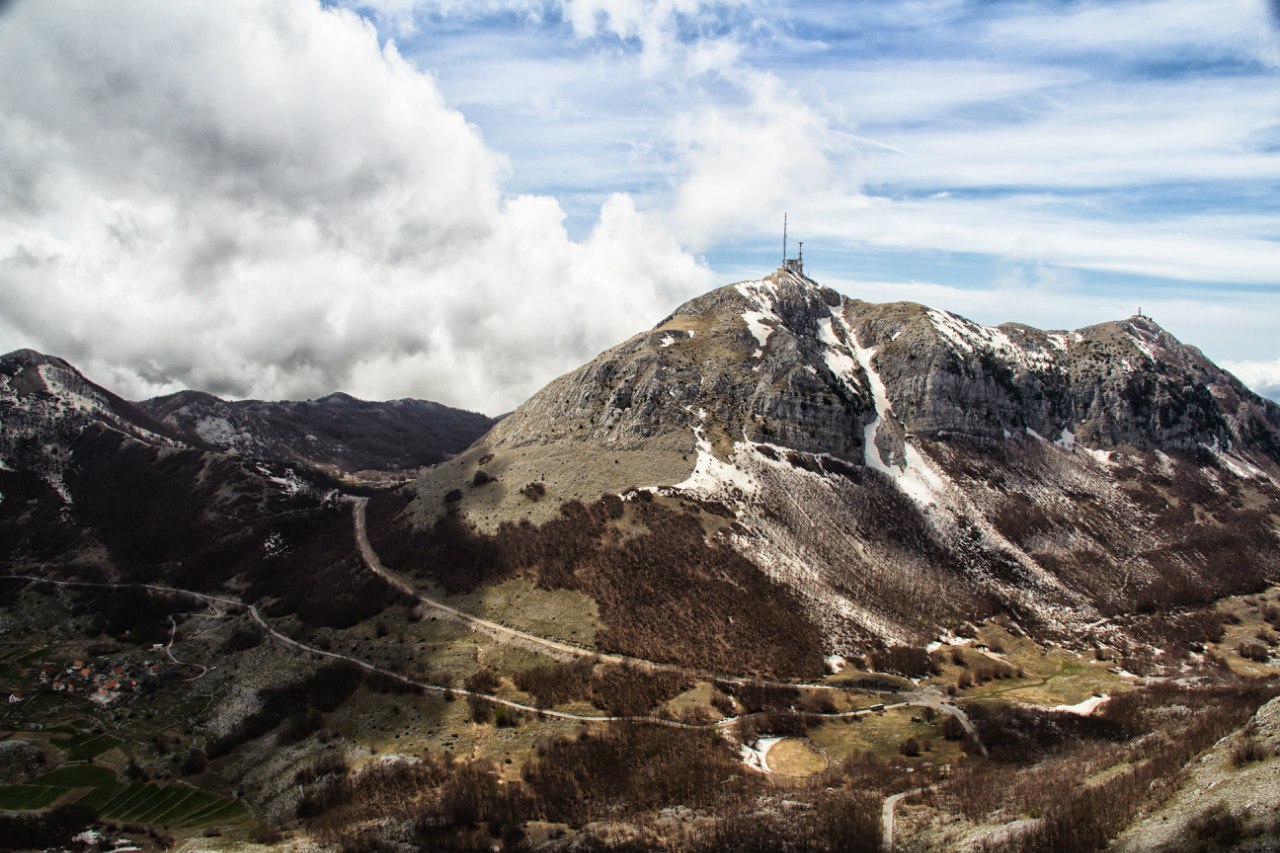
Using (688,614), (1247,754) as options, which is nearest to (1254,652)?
(688,614)

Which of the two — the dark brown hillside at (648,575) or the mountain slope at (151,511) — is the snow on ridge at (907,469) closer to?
the dark brown hillside at (648,575)

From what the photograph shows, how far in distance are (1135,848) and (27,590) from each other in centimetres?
14165

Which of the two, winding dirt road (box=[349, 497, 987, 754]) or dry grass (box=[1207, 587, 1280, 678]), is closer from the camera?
winding dirt road (box=[349, 497, 987, 754])

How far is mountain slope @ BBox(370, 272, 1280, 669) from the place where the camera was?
92.1 metres

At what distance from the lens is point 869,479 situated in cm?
11925

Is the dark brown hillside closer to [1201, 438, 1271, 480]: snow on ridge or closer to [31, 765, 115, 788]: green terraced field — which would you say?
[31, 765, 115, 788]: green terraced field

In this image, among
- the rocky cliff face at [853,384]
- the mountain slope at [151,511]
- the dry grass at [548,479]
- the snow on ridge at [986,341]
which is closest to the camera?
the dry grass at [548,479]

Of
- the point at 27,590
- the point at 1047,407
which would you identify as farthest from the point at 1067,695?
the point at 27,590

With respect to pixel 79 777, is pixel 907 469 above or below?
above

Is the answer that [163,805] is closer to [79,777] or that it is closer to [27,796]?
[79,777]

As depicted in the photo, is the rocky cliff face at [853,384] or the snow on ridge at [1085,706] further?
the rocky cliff face at [853,384]

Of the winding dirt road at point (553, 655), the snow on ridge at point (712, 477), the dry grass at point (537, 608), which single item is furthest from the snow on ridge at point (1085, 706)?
the dry grass at point (537, 608)

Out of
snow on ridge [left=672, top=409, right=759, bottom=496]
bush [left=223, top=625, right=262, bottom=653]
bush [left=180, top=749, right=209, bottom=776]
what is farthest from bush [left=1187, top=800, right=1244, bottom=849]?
bush [left=223, top=625, right=262, bottom=653]

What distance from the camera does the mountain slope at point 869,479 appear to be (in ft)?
302
